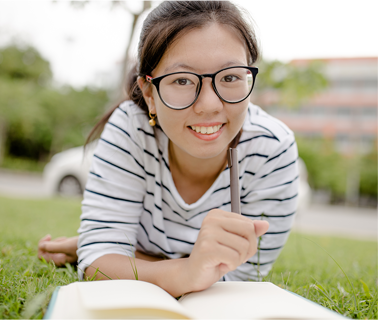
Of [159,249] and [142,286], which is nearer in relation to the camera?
[142,286]

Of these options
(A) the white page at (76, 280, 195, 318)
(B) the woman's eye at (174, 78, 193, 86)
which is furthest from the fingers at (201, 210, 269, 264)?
(B) the woman's eye at (174, 78, 193, 86)

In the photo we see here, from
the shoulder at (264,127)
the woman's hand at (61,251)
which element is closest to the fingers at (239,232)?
the shoulder at (264,127)

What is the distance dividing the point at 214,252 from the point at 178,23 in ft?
2.97

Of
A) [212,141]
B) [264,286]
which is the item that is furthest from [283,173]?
[264,286]

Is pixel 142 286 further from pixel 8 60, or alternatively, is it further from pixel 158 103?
pixel 8 60

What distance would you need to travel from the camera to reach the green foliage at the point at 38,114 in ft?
55.8

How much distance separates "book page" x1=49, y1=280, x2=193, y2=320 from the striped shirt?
2.16 feet

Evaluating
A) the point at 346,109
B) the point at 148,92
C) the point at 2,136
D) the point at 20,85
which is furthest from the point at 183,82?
the point at 346,109

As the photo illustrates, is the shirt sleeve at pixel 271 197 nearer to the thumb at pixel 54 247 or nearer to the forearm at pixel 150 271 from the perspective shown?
the forearm at pixel 150 271

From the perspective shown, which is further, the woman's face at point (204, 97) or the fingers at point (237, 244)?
the woman's face at point (204, 97)

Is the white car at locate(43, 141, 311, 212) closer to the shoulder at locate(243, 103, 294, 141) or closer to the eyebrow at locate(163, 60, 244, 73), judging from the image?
the shoulder at locate(243, 103, 294, 141)

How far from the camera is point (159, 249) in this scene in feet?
6.08

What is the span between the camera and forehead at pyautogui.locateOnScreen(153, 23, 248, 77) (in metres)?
1.34

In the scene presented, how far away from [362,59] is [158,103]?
36.8 m
